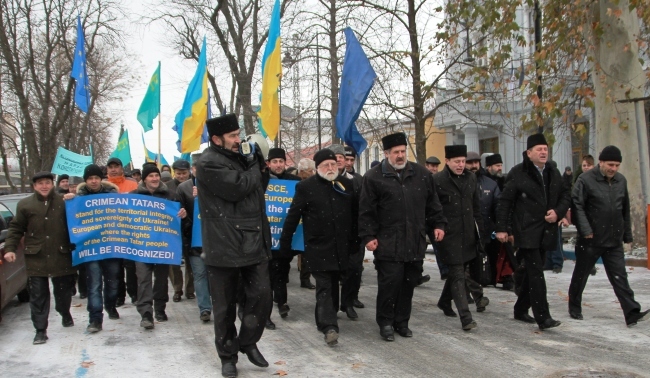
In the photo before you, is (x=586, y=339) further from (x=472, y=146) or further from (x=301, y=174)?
(x=472, y=146)

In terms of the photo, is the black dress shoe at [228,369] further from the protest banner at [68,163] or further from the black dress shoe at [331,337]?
the protest banner at [68,163]

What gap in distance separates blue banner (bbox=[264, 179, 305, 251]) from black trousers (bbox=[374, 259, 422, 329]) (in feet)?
5.70

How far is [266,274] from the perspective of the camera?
6.11 m

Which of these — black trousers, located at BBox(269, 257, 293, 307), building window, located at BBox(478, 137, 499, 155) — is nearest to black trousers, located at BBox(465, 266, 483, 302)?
black trousers, located at BBox(269, 257, 293, 307)

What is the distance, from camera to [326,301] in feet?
23.7

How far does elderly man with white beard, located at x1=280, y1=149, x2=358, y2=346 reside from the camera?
732 cm

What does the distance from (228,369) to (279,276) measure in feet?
9.09

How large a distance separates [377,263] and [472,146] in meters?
23.9

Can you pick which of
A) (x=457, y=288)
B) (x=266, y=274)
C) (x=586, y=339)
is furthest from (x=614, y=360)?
(x=266, y=274)

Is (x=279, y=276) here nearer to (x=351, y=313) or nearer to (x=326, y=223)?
(x=351, y=313)

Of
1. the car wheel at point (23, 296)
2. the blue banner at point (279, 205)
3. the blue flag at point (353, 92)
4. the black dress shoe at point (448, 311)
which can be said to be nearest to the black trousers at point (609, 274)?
the black dress shoe at point (448, 311)

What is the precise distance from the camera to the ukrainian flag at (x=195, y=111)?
1038cm

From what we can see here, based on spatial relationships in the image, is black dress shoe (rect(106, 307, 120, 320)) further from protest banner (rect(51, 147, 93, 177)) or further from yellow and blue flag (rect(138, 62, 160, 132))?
protest banner (rect(51, 147, 93, 177))

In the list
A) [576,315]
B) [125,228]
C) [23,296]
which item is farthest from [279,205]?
[23,296]
